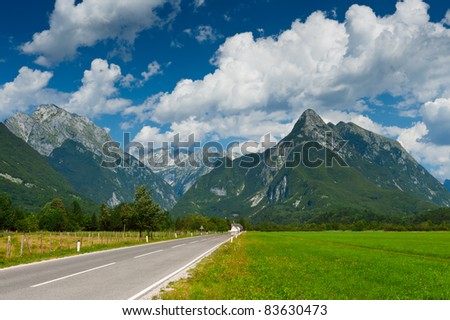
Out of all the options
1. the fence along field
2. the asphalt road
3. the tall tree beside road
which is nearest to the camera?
the asphalt road

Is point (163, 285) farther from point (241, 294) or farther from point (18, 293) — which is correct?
point (18, 293)

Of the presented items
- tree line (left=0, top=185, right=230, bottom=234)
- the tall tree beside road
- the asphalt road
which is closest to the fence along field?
the asphalt road

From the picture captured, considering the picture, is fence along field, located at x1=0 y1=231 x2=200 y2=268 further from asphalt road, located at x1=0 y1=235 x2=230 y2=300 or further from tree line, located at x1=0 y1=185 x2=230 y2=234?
tree line, located at x1=0 y1=185 x2=230 y2=234

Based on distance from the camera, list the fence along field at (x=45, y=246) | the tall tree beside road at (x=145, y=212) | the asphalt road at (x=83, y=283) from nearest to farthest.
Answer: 1. the asphalt road at (x=83, y=283)
2. the fence along field at (x=45, y=246)
3. the tall tree beside road at (x=145, y=212)

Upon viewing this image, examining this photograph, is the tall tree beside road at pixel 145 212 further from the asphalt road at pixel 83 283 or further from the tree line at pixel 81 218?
the asphalt road at pixel 83 283

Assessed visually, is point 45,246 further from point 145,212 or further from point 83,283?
point 83,283

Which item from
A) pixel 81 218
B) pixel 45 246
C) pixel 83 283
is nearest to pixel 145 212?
pixel 45 246

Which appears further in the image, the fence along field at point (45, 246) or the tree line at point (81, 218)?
the tree line at point (81, 218)

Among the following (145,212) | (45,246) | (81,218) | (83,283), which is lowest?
(45,246)

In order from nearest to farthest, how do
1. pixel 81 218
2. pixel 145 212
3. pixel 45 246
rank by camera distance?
pixel 45 246 → pixel 145 212 → pixel 81 218

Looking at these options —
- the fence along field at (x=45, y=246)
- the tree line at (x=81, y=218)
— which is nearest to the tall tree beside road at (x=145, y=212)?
the tree line at (x=81, y=218)

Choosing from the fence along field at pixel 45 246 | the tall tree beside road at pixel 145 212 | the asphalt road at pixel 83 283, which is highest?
the tall tree beside road at pixel 145 212
